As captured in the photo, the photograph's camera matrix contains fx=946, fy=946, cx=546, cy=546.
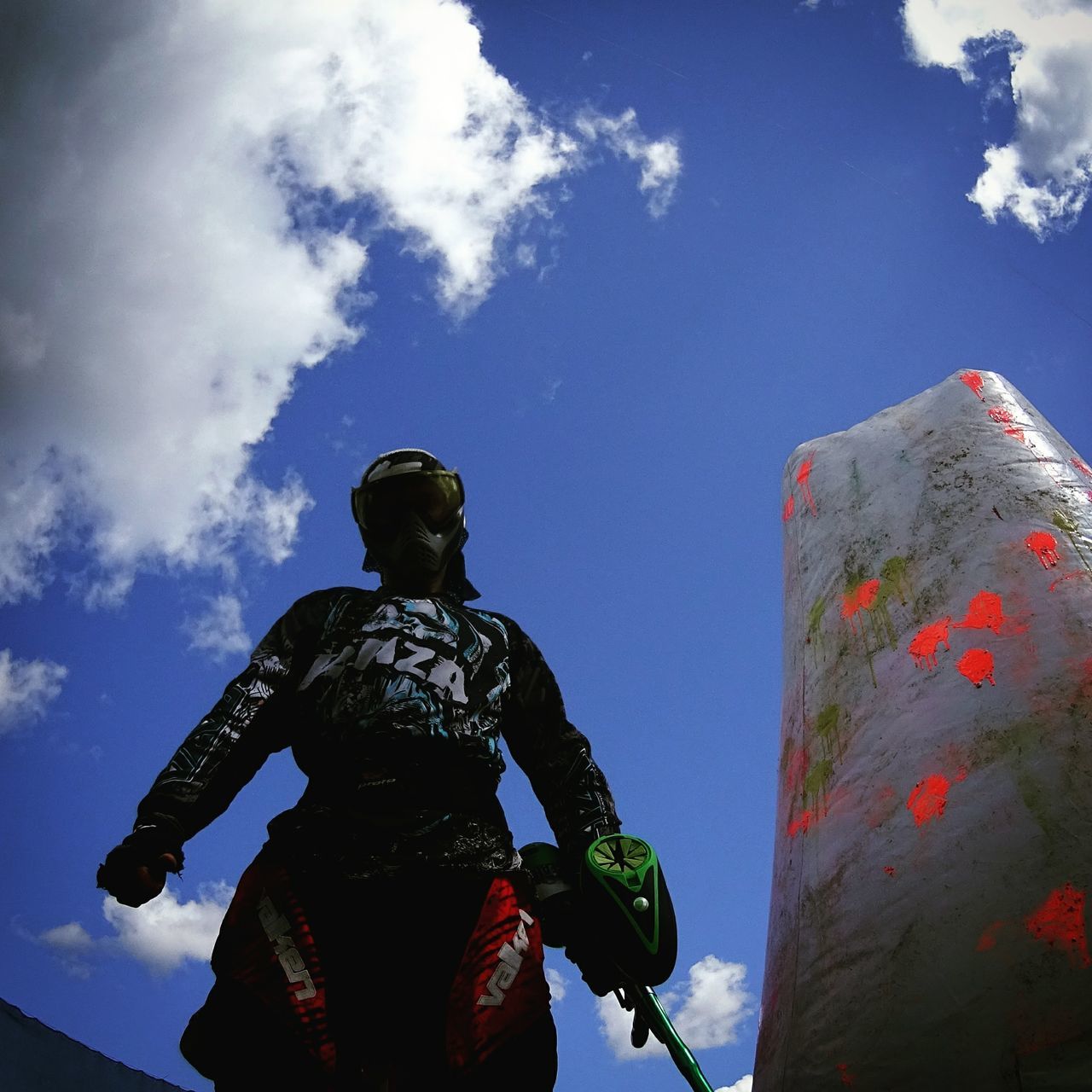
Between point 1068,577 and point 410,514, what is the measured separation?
1509 millimetres

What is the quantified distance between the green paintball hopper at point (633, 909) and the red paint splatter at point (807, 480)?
1.38 meters

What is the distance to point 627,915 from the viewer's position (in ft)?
5.50

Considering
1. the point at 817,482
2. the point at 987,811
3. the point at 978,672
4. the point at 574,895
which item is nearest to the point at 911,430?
the point at 817,482

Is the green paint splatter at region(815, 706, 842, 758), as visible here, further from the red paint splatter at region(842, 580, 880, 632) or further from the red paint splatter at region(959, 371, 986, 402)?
the red paint splatter at region(959, 371, 986, 402)

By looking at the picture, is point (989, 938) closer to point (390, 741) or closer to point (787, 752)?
point (787, 752)

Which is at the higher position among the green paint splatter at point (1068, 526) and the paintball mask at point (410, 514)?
the paintball mask at point (410, 514)

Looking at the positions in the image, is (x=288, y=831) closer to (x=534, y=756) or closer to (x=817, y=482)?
(x=534, y=756)

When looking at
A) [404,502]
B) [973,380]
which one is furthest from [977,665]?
[404,502]

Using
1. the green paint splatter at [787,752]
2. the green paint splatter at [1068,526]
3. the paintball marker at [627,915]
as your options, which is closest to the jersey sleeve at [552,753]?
the paintball marker at [627,915]

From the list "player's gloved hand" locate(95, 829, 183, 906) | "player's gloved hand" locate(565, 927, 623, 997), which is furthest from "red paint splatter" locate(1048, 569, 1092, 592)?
"player's gloved hand" locate(95, 829, 183, 906)

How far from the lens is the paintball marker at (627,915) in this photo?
5.52ft

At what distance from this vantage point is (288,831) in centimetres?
173

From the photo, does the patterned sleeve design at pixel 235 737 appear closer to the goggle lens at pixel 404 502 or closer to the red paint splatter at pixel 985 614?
the goggle lens at pixel 404 502

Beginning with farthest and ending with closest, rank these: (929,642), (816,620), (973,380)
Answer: (973,380)
(816,620)
(929,642)
